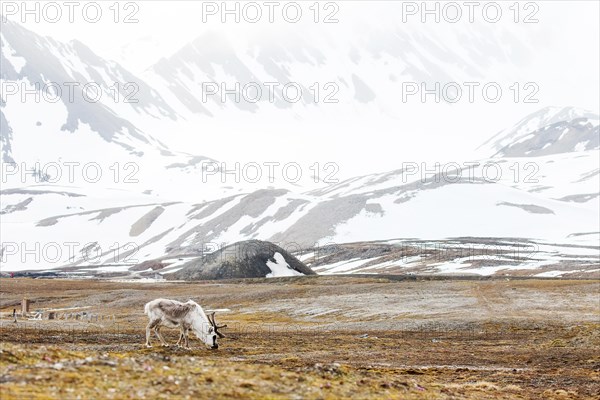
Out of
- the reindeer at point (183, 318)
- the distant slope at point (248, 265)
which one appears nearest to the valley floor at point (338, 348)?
the reindeer at point (183, 318)

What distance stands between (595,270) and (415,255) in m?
50.0

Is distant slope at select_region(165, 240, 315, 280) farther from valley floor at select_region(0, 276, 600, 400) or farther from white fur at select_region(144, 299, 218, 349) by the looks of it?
white fur at select_region(144, 299, 218, 349)

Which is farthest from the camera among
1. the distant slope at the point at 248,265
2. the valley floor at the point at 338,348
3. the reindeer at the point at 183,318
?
the distant slope at the point at 248,265

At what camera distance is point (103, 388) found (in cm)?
1499

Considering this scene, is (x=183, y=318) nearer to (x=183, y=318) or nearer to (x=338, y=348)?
(x=183, y=318)

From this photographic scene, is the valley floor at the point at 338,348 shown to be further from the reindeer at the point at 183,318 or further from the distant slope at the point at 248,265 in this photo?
the distant slope at the point at 248,265

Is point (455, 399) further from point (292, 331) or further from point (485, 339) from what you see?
point (292, 331)

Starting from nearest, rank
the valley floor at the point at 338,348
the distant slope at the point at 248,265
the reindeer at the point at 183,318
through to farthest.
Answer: the valley floor at the point at 338,348 < the reindeer at the point at 183,318 < the distant slope at the point at 248,265

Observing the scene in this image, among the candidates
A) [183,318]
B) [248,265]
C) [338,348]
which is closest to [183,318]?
[183,318]

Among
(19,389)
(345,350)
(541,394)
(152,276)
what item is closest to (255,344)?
(345,350)

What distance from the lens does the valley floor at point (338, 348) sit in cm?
1650

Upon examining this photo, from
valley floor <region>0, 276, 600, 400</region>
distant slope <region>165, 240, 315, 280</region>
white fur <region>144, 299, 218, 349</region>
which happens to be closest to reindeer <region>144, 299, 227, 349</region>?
white fur <region>144, 299, 218, 349</region>

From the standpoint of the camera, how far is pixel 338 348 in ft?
129

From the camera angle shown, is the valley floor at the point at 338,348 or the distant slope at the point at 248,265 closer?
the valley floor at the point at 338,348
